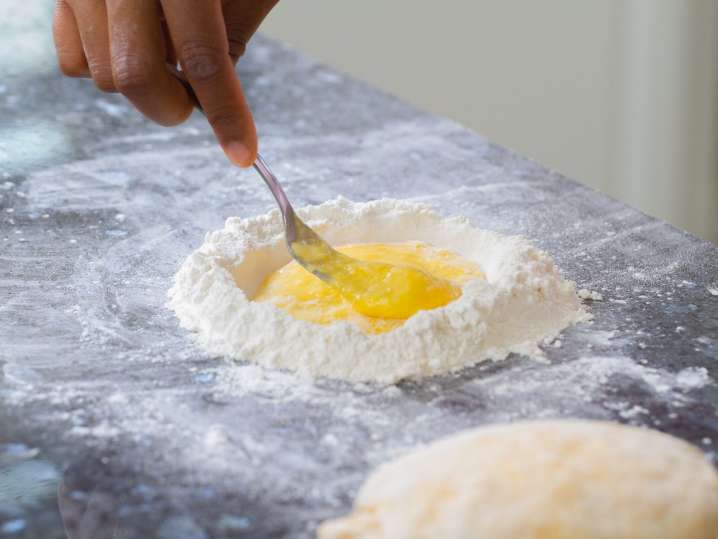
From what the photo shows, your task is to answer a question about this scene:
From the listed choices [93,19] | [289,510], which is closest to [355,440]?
[289,510]

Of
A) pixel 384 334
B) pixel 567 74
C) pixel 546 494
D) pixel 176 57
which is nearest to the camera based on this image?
pixel 546 494

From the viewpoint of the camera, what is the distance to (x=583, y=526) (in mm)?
900

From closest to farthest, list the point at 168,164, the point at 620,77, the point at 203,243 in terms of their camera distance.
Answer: the point at 203,243, the point at 168,164, the point at 620,77

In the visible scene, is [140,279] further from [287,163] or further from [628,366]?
[628,366]

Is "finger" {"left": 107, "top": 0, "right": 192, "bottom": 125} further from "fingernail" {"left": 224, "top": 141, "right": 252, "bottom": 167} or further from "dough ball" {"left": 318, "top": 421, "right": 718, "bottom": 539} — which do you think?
"dough ball" {"left": 318, "top": 421, "right": 718, "bottom": 539}

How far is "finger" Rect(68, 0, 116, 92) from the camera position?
137 cm

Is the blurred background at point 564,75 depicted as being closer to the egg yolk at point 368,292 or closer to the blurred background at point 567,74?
the blurred background at point 567,74

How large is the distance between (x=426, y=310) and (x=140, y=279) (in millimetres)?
466

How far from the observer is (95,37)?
1378 millimetres

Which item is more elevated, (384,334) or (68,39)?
(68,39)

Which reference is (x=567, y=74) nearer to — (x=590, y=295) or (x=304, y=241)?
(x=590, y=295)

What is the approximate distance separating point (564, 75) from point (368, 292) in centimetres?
233

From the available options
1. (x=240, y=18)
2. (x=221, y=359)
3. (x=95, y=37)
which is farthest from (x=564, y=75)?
(x=221, y=359)

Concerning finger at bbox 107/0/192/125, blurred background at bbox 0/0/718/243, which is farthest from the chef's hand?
blurred background at bbox 0/0/718/243
